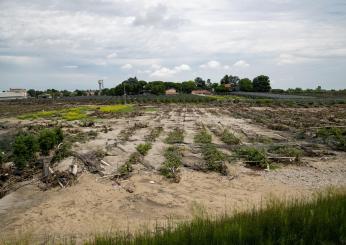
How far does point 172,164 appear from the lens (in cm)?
1232

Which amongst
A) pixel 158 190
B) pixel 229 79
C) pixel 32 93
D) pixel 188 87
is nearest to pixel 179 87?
pixel 188 87

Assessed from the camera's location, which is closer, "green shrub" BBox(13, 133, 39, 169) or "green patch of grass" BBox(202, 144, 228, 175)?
"green patch of grass" BBox(202, 144, 228, 175)

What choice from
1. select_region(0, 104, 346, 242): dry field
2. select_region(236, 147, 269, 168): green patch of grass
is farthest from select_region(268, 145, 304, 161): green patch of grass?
select_region(236, 147, 269, 168): green patch of grass

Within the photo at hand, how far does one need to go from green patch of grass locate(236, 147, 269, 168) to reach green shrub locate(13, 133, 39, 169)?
7765 millimetres

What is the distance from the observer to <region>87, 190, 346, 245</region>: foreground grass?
473cm

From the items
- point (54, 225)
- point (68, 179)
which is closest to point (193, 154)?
point (68, 179)

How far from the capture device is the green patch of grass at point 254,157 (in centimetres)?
1265

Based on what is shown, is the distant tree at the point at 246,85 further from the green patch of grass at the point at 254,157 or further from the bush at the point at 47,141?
the bush at the point at 47,141

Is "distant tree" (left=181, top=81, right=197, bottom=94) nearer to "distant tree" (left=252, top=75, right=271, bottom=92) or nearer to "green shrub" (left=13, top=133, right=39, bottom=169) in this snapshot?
"distant tree" (left=252, top=75, right=271, bottom=92)

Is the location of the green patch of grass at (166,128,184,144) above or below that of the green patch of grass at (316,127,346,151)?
below

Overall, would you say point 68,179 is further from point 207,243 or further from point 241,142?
point 241,142

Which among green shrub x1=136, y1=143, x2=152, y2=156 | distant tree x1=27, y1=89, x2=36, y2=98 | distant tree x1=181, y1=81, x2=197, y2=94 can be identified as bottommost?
green shrub x1=136, y1=143, x2=152, y2=156

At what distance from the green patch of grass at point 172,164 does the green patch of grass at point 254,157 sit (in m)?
2.45

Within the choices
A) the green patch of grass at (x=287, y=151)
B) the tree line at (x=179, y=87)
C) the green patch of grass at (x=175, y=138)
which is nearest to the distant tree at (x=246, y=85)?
the tree line at (x=179, y=87)
